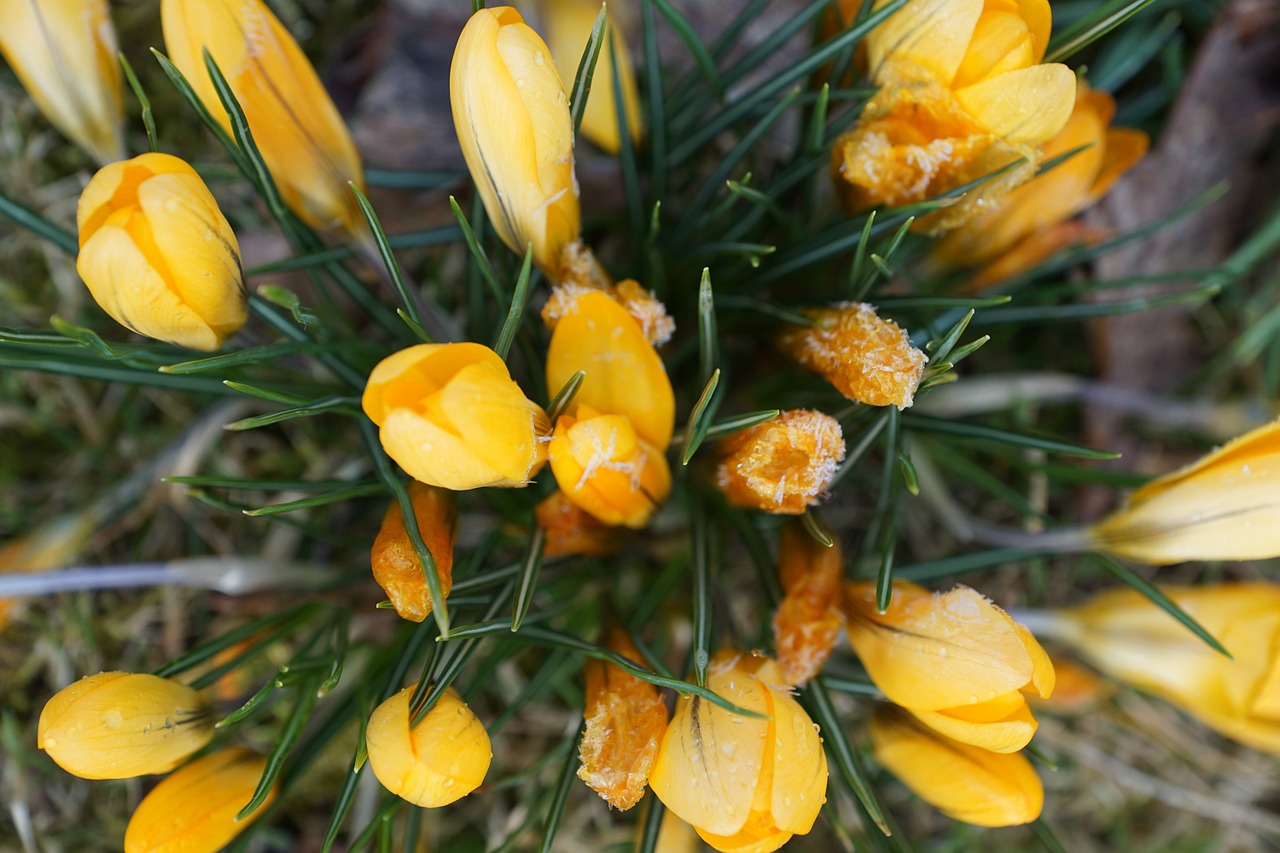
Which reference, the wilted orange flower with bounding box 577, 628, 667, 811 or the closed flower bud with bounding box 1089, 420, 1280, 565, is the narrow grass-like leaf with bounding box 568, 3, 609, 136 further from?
the closed flower bud with bounding box 1089, 420, 1280, 565

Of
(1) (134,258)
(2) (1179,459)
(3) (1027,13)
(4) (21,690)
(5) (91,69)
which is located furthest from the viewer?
(2) (1179,459)

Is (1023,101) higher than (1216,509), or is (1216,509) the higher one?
(1023,101)

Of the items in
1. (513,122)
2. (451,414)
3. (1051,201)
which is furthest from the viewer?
(1051,201)

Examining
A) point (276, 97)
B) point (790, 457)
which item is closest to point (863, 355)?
point (790, 457)

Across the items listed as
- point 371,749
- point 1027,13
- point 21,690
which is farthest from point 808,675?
point 21,690

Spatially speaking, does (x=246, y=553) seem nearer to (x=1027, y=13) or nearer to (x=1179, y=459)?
(x=1027, y=13)

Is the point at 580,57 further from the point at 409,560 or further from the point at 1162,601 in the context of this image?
the point at 1162,601
